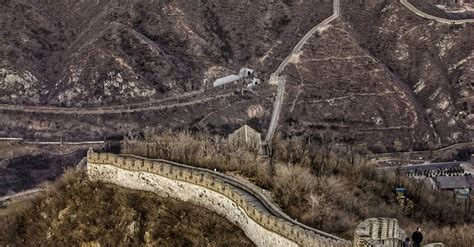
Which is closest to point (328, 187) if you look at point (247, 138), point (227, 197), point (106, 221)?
point (227, 197)

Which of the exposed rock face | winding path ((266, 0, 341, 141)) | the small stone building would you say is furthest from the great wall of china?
the exposed rock face

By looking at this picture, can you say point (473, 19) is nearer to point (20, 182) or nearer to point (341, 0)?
point (341, 0)

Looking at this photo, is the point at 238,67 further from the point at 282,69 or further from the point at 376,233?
the point at 376,233

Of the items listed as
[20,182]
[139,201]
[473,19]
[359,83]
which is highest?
[473,19]

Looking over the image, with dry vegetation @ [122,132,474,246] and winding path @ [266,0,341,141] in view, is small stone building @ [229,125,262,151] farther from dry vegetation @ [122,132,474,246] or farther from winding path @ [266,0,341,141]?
winding path @ [266,0,341,141]

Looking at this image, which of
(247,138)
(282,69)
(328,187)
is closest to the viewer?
(328,187)

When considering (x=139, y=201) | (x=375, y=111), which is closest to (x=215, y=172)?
(x=139, y=201)

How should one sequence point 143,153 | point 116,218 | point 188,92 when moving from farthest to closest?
point 188,92 < point 143,153 < point 116,218
